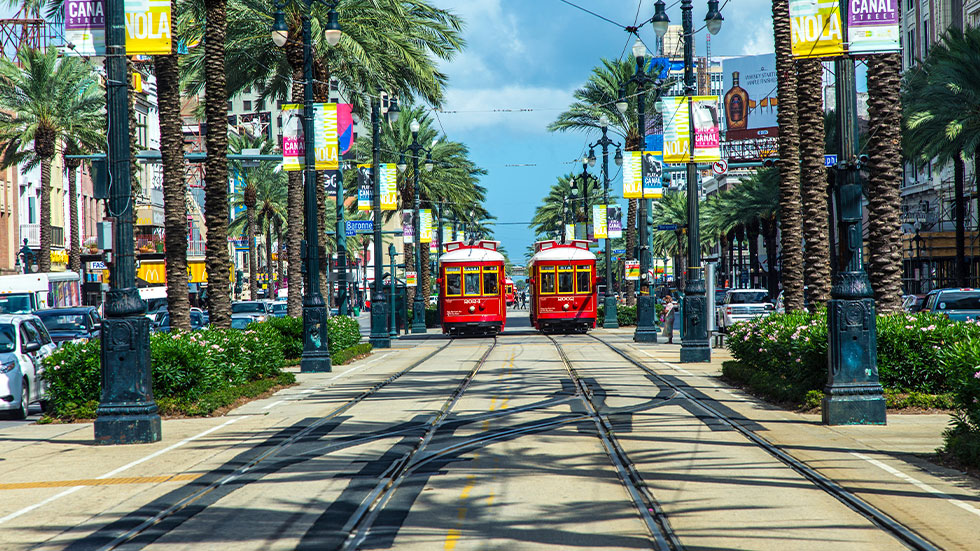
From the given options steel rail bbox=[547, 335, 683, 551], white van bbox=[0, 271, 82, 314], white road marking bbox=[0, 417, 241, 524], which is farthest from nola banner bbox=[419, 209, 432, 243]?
steel rail bbox=[547, 335, 683, 551]

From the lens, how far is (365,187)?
43.8 m

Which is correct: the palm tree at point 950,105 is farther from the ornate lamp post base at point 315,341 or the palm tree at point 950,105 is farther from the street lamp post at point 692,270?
the ornate lamp post base at point 315,341

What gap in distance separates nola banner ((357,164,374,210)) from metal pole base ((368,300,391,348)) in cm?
486

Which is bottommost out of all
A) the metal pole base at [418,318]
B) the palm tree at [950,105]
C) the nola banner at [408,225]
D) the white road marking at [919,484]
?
the white road marking at [919,484]

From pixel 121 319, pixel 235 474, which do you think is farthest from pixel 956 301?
pixel 235 474

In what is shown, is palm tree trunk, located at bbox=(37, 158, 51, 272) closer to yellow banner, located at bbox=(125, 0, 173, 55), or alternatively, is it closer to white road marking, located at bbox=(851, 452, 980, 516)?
yellow banner, located at bbox=(125, 0, 173, 55)

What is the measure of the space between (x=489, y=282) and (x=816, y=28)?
29.7 meters

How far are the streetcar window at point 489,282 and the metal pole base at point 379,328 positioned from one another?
701 centimetres

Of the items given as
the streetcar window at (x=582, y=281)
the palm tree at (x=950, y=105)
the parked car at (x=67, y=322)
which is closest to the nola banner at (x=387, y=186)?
the streetcar window at (x=582, y=281)

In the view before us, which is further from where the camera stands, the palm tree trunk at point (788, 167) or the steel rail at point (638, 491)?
the palm tree trunk at point (788, 167)

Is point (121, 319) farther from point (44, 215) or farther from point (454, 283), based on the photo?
point (44, 215)

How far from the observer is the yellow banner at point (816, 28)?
1463cm

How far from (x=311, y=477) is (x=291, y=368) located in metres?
17.8

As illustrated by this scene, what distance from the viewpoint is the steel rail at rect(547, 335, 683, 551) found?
7.52m
